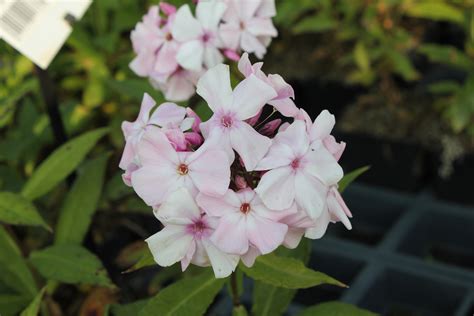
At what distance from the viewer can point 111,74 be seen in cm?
215

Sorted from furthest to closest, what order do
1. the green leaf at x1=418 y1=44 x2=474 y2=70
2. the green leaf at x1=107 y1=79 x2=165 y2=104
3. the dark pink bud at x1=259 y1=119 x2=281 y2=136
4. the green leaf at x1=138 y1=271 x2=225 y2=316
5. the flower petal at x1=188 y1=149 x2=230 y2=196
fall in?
the green leaf at x1=418 y1=44 x2=474 y2=70
the green leaf at x1=107 y1=79 x2=165 y2=104
the green leaf at x1=138 y1=271 x2=225 y2=316
the dark pink bud at x1=259 y1=119 x2=281 y2=136
the flower petal at x1=188 y1=149 x2=230 y2=196

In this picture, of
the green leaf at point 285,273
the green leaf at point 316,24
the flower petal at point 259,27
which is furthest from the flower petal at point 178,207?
the green leaf at point 316,24

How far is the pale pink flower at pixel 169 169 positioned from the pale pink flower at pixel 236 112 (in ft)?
A: 0.08

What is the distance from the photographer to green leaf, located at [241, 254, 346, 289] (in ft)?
3.22

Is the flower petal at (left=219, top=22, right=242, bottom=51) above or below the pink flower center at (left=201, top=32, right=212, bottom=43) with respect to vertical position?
above

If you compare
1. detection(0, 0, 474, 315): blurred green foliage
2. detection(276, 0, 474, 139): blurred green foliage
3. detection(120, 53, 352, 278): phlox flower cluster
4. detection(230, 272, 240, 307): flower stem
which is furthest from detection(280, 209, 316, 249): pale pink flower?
detection(276, 0, 474, 139): blurred green foliage

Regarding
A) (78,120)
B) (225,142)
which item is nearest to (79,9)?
(225,142)

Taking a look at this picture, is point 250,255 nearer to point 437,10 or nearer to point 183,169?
point 183,169

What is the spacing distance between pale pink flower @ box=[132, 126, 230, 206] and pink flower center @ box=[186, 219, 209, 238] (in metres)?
0.04

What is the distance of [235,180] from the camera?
2.95 ft

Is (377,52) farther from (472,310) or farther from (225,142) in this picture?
(225,142)

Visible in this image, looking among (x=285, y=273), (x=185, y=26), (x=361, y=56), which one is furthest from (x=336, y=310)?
(x=361, y=56)

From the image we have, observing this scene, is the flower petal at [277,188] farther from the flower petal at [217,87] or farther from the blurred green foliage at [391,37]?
the blurred green foliage at [391,37]

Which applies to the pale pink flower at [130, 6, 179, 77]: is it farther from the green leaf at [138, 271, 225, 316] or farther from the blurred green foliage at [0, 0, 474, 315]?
the green leaf at [138, 271, 225, 316]
